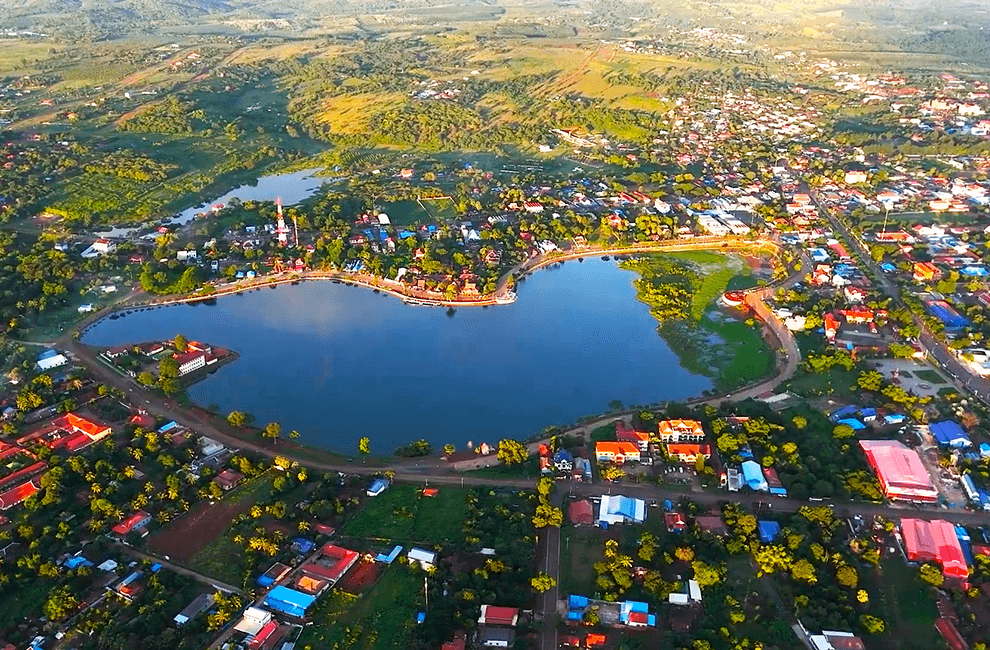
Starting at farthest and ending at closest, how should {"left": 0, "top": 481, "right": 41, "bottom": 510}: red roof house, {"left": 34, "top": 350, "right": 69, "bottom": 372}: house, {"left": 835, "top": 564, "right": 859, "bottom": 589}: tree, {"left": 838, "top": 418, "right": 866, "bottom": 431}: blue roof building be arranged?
{"left": 34, "top": 350, "right": 69, "bottom": 372}: house
{"left": 838, "top": 418, "right": 866, "bottom": 431}: blue roof building
{"left": 0, "top": 481, "right": 41, "bottom": 510}: red roof house
{"left": 835, "top": 564, "right": 859, "bottom": 589}: tree

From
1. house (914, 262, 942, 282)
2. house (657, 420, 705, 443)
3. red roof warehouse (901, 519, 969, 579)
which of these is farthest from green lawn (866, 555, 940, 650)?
house (914, 262, 942, 282)

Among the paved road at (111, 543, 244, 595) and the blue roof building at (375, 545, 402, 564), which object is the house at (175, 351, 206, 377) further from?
the blue roof building at (375, 545, 402, 564)

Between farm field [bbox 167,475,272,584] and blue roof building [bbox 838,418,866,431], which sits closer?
farm field [bbox 167,475,272,584]

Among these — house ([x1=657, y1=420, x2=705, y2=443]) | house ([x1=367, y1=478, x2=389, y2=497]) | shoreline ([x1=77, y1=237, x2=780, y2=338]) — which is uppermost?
shoreline ([x1=77, y1=237, x2=780, y2=338])

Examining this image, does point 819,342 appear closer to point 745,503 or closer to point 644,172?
point 745,503

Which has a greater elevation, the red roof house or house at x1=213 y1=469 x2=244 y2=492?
the red roof house

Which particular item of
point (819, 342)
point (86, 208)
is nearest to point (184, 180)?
Result: point (86, 208)
